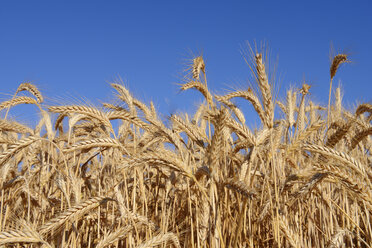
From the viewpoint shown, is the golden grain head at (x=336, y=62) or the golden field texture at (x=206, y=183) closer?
the golden field texture at (x=206, y=183)

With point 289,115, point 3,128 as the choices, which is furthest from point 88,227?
point 289,115

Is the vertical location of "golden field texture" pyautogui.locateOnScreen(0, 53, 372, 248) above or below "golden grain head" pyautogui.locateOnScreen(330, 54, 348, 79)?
below

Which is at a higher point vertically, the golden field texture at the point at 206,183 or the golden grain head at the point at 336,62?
the golden grain head at the point at 336,62

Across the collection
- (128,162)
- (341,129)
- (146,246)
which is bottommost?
(146,246)

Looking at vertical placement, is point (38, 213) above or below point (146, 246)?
above

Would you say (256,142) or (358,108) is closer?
(256,142)

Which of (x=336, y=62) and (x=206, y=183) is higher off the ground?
(x=336, y=62)

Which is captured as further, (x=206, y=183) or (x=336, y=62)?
(x=336, y=62)

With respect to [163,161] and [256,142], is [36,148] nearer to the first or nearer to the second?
[163,161]

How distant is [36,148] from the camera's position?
3.68 metres

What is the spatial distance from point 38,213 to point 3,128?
933 mm

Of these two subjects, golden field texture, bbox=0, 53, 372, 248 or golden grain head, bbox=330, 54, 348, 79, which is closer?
golden field texture, bbox=0, 53, 372, 248

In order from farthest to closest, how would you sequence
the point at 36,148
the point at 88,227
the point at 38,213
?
the point at 36,148, the point at 38,213, the point at 88,227

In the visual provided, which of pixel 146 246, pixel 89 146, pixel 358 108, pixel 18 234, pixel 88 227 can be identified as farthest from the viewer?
pixel 358 108
